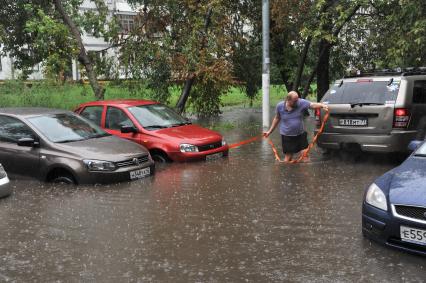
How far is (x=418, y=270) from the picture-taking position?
473 centimetres

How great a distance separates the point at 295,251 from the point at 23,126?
5.86 meters

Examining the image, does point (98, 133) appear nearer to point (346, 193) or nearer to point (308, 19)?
point (346, 193)

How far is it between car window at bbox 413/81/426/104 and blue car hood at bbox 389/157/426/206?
390 centimetres

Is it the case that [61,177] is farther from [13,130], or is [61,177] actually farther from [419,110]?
[419,110]

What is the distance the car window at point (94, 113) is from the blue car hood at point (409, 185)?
285 inches

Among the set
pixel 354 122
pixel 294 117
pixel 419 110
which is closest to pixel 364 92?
pixel 354 122

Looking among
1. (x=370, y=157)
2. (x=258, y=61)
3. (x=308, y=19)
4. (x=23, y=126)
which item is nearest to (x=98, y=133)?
(x=23, y=126)

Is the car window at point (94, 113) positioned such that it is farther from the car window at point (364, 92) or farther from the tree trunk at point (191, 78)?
the tree trunk at point (191, 78)

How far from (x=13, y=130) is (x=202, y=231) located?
15.9 ft

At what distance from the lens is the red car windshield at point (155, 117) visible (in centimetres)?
1104

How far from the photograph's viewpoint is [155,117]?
37.2 feet

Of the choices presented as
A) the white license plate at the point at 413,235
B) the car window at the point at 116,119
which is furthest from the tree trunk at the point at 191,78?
the white license plate at the point at 413,235

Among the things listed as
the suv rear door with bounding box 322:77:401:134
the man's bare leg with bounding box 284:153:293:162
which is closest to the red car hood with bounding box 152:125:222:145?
the man's bare leg with bounding box 284:153:293:162

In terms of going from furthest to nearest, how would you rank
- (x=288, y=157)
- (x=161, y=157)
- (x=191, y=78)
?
(x=191, y=78) < (x=161, y=157) < (x=288, y=157)
